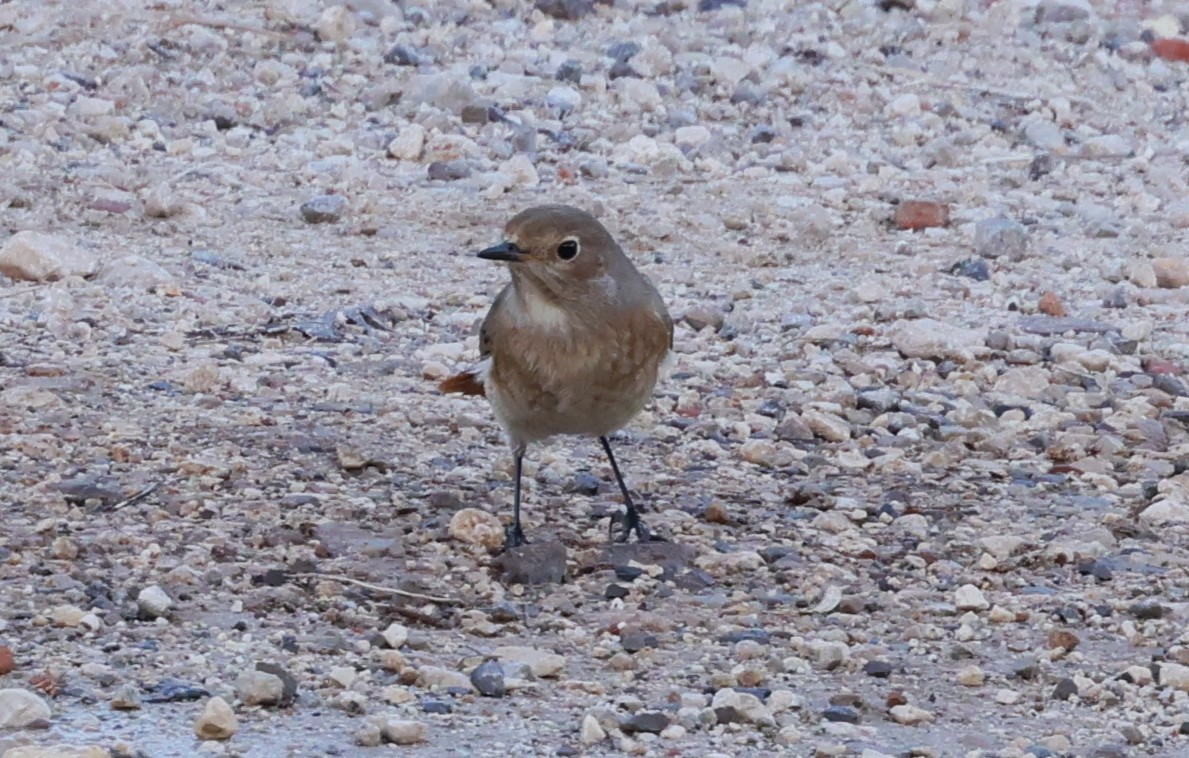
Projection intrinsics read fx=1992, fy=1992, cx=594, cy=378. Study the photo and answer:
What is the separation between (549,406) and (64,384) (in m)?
1.64

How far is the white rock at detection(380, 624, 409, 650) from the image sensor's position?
4.24 meters

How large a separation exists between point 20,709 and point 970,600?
217cm

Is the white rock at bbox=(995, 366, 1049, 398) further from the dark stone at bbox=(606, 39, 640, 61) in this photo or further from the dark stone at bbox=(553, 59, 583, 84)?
the dark stone at bbox=(606, 39, 640, 61)

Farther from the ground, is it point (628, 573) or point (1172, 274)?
→ point (1172, 274)

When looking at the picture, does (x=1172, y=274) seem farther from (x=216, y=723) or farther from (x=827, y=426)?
(x=216, y=723)

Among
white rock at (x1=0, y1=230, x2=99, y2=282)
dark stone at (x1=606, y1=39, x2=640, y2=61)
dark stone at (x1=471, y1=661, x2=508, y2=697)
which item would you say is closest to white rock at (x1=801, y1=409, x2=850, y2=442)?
dark stone at (x1=471, y1=661, x2=508, y2=697)

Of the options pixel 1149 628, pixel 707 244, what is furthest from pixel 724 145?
pixel 1149 628

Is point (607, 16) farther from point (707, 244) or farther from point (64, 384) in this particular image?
point (64, 384)

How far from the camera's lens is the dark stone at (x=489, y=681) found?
404 cm

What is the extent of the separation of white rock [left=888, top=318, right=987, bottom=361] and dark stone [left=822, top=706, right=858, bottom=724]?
2.76 metres

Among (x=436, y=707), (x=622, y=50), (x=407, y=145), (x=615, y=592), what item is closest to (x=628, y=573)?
(x=615, y=592)

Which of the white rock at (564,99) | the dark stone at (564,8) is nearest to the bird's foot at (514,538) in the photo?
the white rock at (564,99)

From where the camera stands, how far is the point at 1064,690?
415 centimetres

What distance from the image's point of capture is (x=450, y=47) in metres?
9.60
